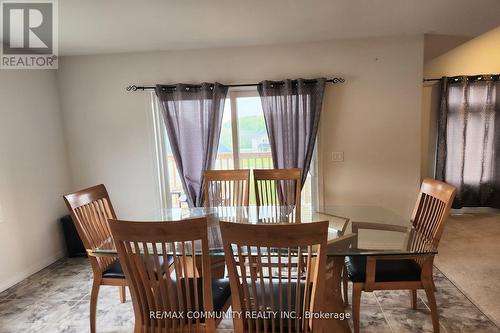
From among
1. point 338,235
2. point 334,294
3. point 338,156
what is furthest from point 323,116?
point 334,294

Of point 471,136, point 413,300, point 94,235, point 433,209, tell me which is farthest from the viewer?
point 471,136

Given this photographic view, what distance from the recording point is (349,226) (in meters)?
1.94

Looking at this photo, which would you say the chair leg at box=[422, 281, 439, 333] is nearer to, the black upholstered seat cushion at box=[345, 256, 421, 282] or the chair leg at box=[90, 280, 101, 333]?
the black upholstered seat cushion at box=[345, 256, 421, 282]

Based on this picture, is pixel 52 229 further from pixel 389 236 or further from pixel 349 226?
pixel 389 236

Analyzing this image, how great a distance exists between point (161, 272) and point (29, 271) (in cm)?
244

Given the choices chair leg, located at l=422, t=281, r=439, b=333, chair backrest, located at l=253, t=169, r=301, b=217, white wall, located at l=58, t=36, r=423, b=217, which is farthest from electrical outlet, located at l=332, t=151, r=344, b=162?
chair leg, located at l=422, t=281, r=439, b=333

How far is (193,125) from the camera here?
3100 millimetres

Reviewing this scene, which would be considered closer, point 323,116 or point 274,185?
point 274,185

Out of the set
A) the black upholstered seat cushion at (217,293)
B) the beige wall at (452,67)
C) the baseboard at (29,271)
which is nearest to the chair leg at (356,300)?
the black upholstered seat cushion at (217,293)

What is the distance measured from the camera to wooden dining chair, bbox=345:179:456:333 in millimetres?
1646

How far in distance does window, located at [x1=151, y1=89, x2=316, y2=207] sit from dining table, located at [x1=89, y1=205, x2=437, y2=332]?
36.7 inches

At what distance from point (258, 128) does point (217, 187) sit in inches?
37.6

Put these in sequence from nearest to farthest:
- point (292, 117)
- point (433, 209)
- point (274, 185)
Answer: point (433, 209) → point (274, 185) → point (292, 117)

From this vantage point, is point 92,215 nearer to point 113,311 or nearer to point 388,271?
point 113,311
